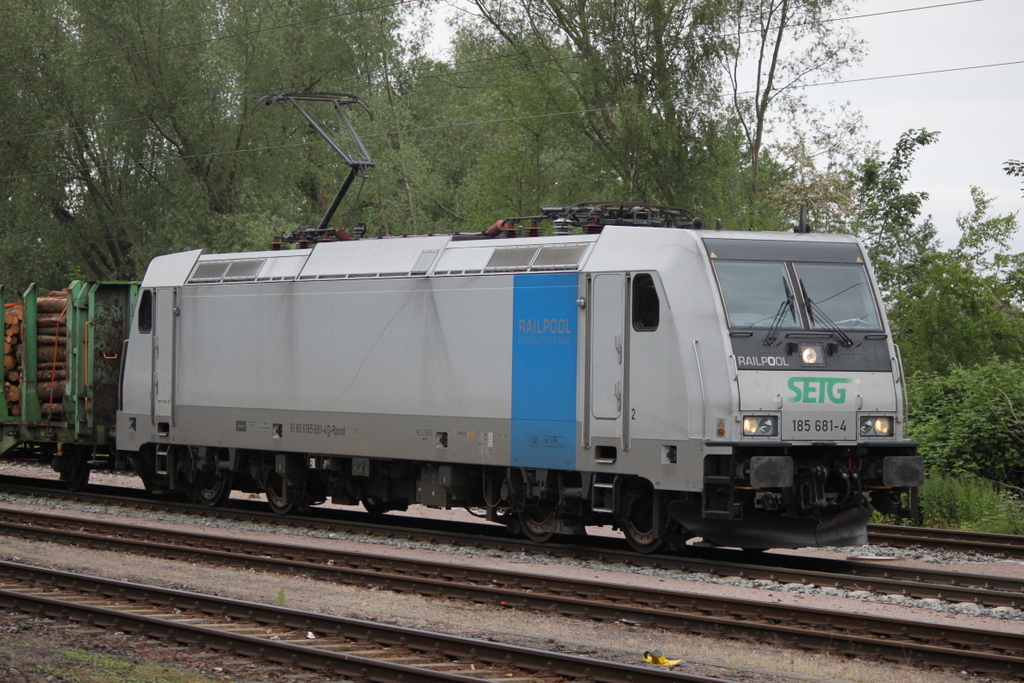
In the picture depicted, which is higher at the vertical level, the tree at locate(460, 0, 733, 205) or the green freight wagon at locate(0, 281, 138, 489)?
the tree at locate(460, 0, 733, 205)

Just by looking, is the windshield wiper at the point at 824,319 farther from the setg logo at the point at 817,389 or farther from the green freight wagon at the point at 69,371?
the green freight wagon at the point at 69,371

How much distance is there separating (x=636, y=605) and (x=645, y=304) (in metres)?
3.26

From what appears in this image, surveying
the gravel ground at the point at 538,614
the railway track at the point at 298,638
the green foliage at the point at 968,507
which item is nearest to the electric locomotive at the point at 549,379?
the gravel ground at the point at 538,614

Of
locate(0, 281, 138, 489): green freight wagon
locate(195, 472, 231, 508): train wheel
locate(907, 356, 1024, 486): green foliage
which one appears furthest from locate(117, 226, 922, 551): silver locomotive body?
locate(907, 356, 1024, 486): green foliage

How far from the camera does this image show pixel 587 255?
43.2ft

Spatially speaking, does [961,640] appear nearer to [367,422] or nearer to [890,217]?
[367,422]

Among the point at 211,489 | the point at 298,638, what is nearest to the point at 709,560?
the point at 298,638

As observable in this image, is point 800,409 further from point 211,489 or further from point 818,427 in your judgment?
point 211,489

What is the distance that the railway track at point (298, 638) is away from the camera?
→ 826 centimetres

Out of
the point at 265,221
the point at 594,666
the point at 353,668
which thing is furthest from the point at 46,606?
the point at 265,221

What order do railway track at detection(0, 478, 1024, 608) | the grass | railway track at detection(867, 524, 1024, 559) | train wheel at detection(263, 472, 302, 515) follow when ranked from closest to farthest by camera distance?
the grass < railway track at detection(0, 478, 1024, 608) < railway track at detection(867, 524, 1024, 559) < train wheel at detection(263, 472, 302, 515)

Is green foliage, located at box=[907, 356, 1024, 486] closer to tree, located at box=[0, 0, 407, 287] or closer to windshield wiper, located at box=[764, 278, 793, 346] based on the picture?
windshield wiper, located at box=[764, 278, 793, 346]

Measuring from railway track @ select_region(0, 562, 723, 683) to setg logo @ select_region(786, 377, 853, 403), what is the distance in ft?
15.4

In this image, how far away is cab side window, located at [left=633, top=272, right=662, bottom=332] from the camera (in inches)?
491
